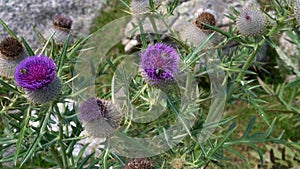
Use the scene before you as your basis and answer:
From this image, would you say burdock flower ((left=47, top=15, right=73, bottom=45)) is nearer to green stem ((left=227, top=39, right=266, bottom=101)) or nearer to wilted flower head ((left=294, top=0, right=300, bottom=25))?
green stem ((left=227, top=39, right=266, bottom=101))

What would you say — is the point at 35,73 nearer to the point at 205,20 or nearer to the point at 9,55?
the point at 9,55

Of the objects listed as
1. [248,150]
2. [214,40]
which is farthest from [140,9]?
[248,150]

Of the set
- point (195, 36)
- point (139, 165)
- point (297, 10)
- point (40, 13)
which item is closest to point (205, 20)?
point (195, 36)

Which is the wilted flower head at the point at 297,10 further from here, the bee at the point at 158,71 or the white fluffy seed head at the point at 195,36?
the bee at the point at 158,71

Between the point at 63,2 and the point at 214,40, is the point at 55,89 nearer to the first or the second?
the point at 214,40

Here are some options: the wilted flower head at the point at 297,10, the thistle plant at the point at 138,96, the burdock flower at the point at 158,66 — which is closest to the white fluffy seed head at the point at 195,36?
the thistle plant at the point at 138,96

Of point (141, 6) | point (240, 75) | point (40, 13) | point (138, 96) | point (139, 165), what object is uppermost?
point (141, 6)

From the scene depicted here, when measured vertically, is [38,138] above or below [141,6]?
below
